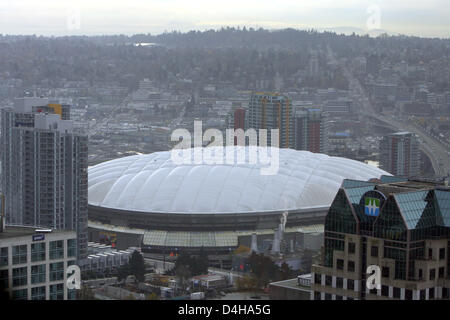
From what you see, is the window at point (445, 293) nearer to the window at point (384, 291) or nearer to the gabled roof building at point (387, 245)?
the gabled roof building at point (387, 245)

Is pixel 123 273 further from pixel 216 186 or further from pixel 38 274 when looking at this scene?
pixel 38 274

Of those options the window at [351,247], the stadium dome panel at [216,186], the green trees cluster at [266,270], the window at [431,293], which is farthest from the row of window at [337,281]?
the stadium dome panel at [216,186]

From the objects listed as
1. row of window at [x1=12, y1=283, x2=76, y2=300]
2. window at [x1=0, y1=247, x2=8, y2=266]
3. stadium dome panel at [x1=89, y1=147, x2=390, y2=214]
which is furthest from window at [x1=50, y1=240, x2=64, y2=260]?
stadium dome panel at [x1=89, y1=147, x2=390, y2=214]

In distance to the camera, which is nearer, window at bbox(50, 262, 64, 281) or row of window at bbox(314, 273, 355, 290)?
window at bbox(50, 262, 64, 281)

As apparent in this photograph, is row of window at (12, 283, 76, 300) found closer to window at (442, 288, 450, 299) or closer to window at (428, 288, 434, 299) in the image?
window at (428, 288, 434, 299)

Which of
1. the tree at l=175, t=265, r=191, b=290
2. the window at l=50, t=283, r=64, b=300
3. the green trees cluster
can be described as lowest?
the tree at l=175, t=265, r=191, b=290

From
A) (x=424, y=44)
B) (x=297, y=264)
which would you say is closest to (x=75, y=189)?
(x=297, y=264)

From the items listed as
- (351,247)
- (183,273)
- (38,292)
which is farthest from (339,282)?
(183,273)

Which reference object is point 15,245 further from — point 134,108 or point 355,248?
point 134,108
